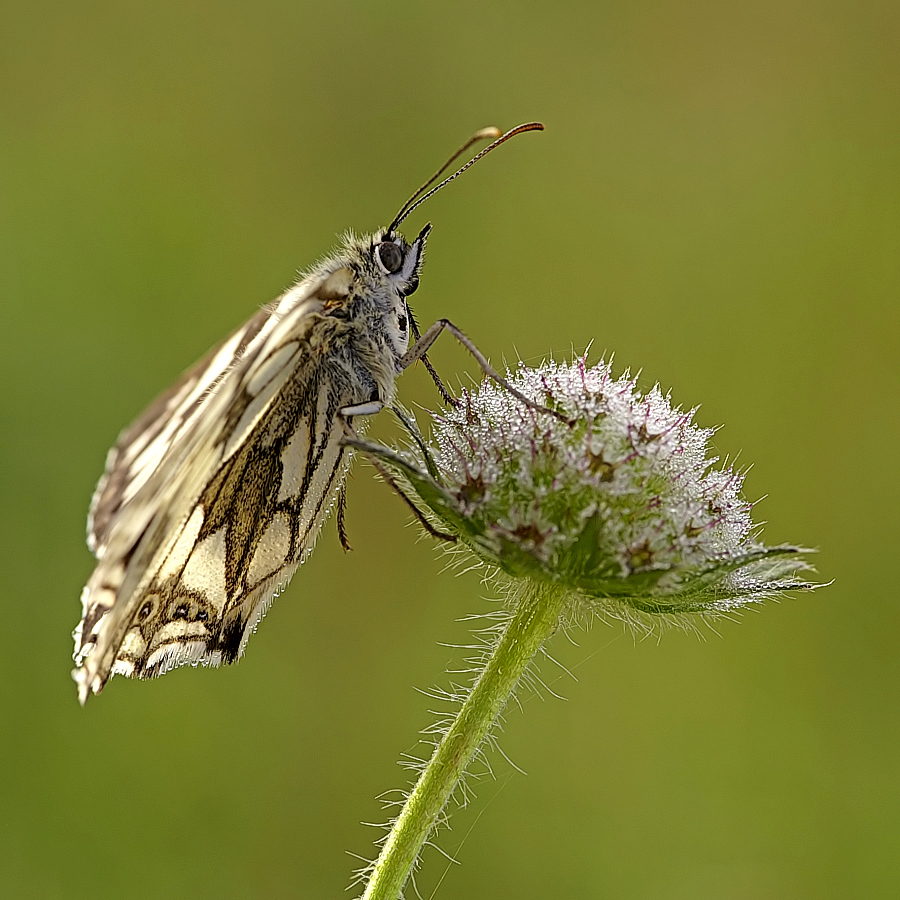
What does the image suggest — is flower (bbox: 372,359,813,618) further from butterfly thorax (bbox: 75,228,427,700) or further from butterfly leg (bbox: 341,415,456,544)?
butterfly thorax (bbox: 75,228,427,700)

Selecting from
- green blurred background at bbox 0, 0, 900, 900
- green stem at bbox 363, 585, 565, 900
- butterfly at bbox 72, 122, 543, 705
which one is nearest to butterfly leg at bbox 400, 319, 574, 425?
butterfly at bbox 72, 122, 543, 705

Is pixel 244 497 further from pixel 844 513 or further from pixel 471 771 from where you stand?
→ pixel 844 513

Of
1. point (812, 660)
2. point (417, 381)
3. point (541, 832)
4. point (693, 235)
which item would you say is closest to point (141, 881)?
point (541, 832)

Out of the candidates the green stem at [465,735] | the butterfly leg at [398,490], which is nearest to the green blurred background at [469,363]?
the butterfly leg at [398,490]

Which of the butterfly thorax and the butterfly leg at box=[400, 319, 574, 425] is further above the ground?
the butterfly leg at box=[400, 319, 574, 425]

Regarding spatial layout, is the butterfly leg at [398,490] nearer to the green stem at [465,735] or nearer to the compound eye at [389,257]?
the green stem at [465,735]

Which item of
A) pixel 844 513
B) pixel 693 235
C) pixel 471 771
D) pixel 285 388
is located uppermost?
pixel 693 235
